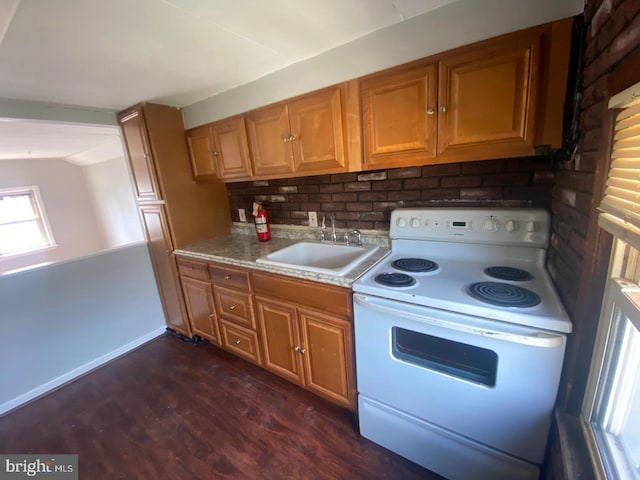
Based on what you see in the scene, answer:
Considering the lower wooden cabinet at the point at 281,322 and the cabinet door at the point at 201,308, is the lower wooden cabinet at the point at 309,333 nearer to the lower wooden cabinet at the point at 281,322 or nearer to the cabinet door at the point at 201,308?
the lower wooden cabinet at the point at 281,322

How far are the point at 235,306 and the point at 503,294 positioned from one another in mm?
1660

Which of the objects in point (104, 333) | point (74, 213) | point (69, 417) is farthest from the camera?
point (74, 213)

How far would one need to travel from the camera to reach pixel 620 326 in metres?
0.69

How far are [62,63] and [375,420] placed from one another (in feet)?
7.97

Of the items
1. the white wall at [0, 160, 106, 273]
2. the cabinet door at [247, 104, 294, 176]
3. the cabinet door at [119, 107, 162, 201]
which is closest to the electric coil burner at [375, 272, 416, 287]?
the cabinet door at [247, 104, 294, 176]

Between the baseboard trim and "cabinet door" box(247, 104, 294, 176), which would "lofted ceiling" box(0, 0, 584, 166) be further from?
the baseboard trim

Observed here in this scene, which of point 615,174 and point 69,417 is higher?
point 615,174

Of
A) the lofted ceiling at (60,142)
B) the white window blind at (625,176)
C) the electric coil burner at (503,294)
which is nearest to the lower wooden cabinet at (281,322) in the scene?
the electric coil burner at (503,294)

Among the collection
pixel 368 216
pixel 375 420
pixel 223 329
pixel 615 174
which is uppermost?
pixel 615 174

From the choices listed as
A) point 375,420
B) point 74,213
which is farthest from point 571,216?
point 74,213

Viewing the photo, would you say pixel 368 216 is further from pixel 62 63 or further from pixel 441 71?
pixel 62 63

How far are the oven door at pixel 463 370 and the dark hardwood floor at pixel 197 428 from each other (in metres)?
0.38

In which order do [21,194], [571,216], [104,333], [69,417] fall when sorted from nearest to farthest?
[571,216] < [69,417] < [104,333] < [21,194]

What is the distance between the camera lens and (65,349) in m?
2.12
